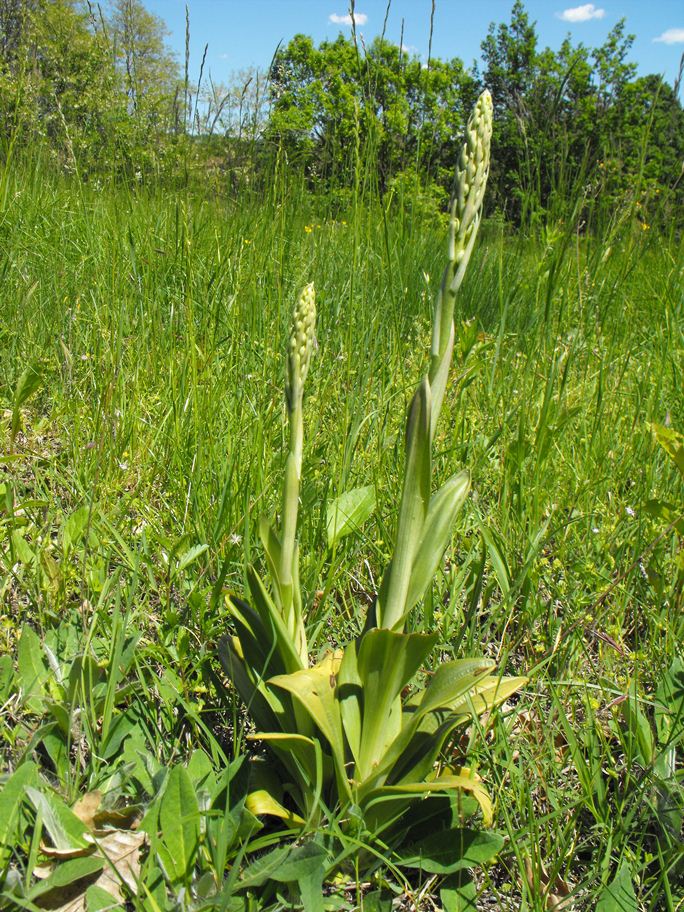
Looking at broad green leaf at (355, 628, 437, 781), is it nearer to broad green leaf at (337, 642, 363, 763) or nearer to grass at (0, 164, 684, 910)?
broad green leaf at (337, 642, 363, 763)

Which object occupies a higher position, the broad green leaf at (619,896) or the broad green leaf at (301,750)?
the broad green leaf at (301,750)

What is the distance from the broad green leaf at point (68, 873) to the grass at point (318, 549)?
Result: 0.04 metres

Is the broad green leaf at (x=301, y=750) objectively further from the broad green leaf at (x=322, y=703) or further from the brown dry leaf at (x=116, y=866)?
the brown dry leaf at (x=116, y=866)

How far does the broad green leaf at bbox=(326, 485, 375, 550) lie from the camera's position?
1.47 metres

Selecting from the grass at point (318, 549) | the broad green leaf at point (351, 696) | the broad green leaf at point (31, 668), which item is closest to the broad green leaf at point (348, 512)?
the grass at point (318, 549)

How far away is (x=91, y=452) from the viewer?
6.06 feet

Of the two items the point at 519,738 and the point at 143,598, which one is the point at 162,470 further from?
the point at 519,738

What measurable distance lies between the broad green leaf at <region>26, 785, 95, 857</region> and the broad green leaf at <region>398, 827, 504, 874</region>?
0.45 meters

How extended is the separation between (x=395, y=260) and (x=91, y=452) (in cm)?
209

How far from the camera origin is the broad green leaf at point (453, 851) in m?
0.98

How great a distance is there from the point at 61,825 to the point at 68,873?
0.21ft

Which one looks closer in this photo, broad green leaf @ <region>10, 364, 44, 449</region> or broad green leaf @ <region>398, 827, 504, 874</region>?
broad green leaf @ <region>398, 827, 504, 874</region>

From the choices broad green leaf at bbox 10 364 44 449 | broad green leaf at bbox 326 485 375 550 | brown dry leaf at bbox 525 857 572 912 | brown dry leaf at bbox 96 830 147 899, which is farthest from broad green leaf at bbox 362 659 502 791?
broad green leaf at bbox 10 364 44 449

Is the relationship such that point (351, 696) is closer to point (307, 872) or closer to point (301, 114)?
point (307, 872)
